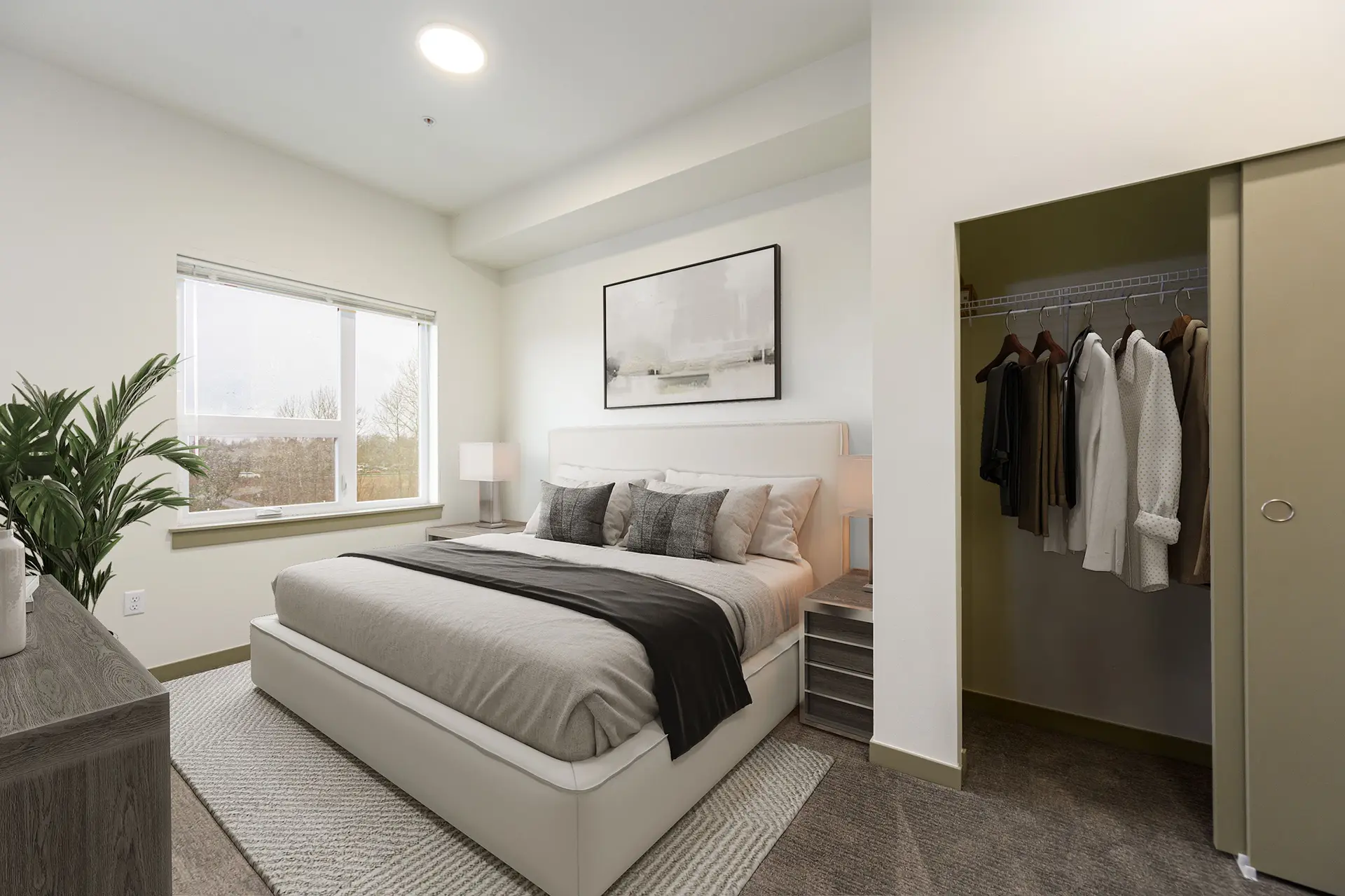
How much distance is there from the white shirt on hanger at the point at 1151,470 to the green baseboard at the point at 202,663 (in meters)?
3.76

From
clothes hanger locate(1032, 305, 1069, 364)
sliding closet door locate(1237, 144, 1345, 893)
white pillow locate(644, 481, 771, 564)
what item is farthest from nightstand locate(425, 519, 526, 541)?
sliding closet door locate(1237, 144, 1345, 893)

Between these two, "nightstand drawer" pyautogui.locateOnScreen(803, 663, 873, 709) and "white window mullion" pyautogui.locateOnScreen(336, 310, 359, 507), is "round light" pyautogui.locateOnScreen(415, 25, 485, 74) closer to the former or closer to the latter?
"white window mullion" pyautogui.locateOnScreen(336, 310, 359, 507)

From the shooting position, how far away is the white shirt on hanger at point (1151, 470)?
1.80 m

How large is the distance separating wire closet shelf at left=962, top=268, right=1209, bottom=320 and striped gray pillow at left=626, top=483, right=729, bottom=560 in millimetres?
1403

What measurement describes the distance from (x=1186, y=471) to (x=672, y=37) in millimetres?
2500

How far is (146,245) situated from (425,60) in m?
1.71

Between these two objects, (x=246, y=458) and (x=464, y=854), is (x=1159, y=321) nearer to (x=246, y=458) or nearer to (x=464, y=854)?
(x=464, y=854)

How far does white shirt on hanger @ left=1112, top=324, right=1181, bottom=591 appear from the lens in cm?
180

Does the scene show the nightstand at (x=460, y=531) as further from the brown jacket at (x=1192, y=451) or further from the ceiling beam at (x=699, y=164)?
the brown jacket at (x=1192, y=451)

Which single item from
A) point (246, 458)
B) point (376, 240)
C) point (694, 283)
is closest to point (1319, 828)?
point (694, 283)

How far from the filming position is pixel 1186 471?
1.86 metres

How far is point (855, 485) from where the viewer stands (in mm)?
2557

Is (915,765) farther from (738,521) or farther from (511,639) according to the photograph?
(511,639)

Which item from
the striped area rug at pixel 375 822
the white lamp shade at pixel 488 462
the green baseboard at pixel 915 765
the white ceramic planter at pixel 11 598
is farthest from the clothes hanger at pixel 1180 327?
the white lamp shade at pixel 488 462
